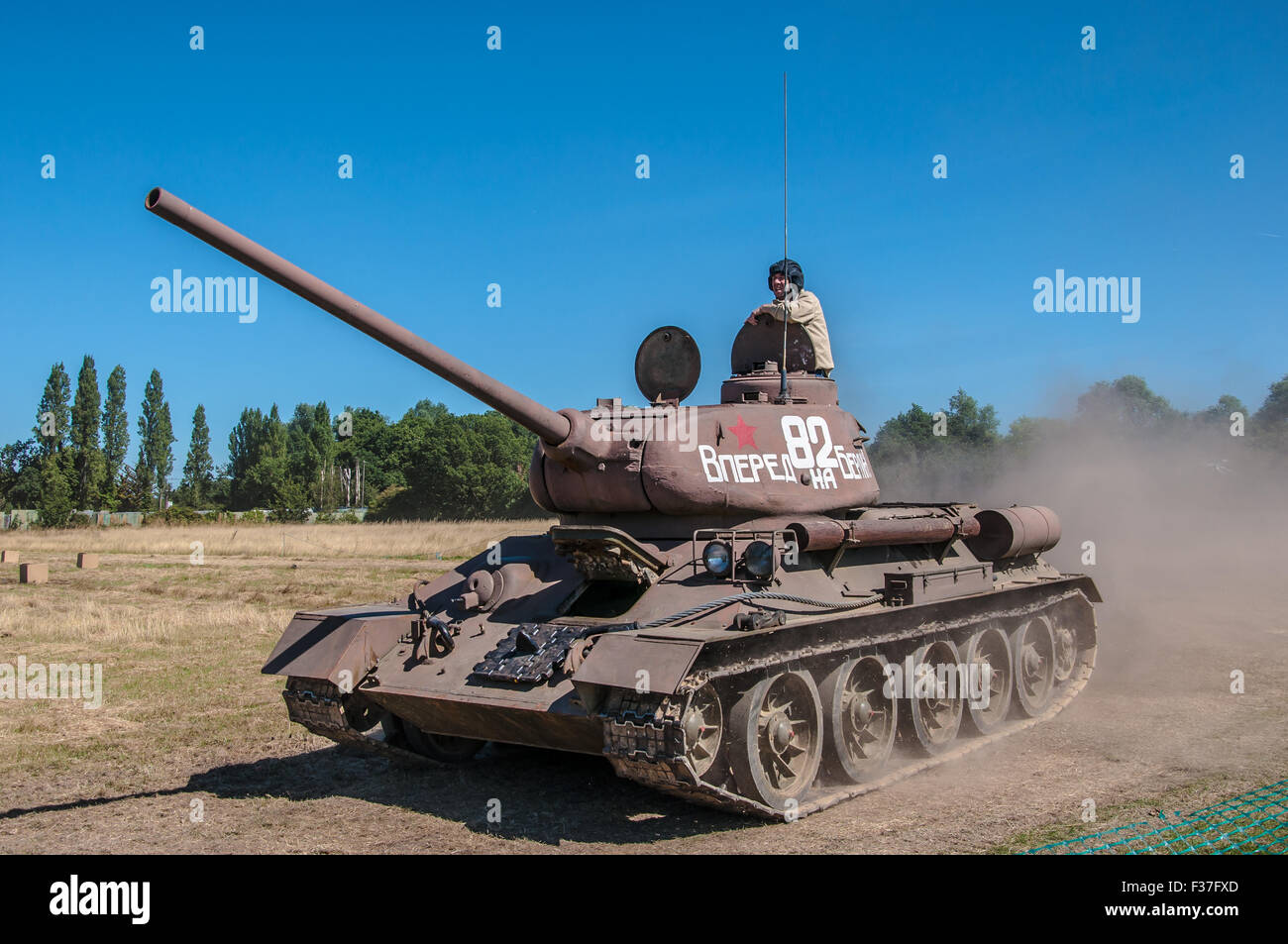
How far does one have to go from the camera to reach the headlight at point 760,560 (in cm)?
878

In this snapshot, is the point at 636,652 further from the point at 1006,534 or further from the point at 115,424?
the point at 115,424

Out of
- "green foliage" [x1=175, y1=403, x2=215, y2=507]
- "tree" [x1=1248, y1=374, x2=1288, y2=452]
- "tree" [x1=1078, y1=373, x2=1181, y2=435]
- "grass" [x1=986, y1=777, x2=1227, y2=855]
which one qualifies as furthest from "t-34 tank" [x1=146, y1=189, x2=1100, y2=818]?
"green foliage" [x1=175, y1=403, x2=215, y2=507]

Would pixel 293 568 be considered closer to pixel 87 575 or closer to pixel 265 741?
pixel 87 575

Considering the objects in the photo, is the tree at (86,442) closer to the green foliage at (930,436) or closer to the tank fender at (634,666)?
the green foliage at (930,436)

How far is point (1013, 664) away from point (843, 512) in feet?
9.70

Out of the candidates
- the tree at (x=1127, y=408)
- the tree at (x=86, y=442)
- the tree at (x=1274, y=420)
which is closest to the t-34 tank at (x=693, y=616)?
the tree at (x=1127, y=408)

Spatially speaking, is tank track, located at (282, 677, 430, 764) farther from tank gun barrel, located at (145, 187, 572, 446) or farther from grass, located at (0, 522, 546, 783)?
tank gun barrel, located at (145, 187, 572, 446)

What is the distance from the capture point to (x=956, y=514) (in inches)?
472

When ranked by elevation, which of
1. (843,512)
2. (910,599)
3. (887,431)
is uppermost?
(887,431)

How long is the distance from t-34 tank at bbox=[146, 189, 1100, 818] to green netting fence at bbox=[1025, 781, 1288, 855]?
2037 millimetres

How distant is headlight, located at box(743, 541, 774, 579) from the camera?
8781mm

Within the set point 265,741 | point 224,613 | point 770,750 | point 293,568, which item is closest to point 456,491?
point 293,568

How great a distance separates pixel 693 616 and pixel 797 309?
4544 mm
